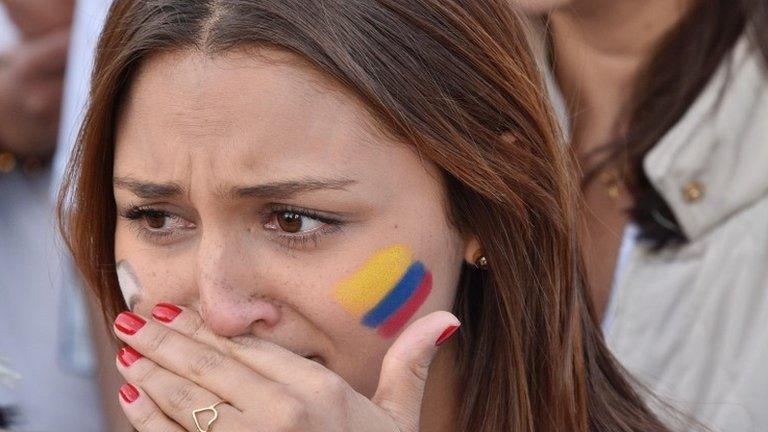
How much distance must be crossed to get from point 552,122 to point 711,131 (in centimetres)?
97

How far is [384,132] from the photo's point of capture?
7.09 feet

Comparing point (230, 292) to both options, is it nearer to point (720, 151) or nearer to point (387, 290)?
point (387, 290)

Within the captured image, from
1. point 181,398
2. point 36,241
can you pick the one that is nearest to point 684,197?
point 181,398

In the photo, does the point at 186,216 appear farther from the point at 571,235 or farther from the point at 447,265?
the point at 571,235

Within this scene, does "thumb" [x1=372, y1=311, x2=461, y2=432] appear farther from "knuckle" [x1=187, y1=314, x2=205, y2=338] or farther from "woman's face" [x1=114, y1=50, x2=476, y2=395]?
"knuckle" [x1=187, y1=314, x2=205, y2=338]

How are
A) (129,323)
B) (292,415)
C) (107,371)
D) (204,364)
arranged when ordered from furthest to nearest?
1. (107,371)
2. (129,323)
3. (204,364)
4. (292,415)

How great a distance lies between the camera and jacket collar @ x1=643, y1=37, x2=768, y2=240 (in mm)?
3189

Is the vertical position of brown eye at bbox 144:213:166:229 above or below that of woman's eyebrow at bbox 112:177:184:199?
below

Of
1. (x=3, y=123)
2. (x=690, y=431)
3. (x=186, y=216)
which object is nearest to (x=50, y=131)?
(x=3, y=123)

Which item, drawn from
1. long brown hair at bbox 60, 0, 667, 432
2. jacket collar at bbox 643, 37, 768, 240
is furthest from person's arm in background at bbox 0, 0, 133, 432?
jacket collar at bbox 643, 37, 768, 240

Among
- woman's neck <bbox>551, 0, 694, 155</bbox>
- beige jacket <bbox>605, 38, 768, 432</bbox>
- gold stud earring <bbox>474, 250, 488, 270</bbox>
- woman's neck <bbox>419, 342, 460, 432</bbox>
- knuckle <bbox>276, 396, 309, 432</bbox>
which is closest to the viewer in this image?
knuckle <bbox>276, 396, 309, 432</bbox>

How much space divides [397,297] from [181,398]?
0.43m

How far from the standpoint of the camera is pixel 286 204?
2.13 m

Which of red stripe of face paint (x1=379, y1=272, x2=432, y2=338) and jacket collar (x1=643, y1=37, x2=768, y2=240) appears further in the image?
jacket collar (x1=643, y1=37, x2=768, y2=240)
